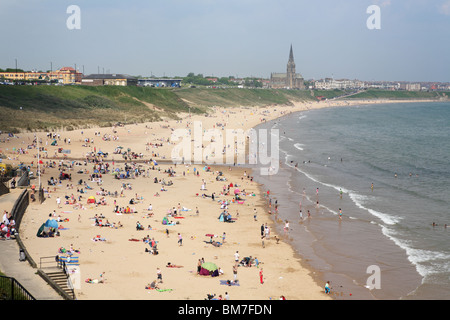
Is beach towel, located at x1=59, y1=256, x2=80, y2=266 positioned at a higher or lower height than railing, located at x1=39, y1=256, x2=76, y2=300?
lower

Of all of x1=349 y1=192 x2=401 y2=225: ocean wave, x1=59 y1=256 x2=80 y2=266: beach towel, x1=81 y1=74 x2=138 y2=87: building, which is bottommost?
x1=349 y1=192 x2=401 y2=225: ocean wave

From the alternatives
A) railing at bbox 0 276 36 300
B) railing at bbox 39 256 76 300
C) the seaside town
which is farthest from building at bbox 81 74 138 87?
railing at bbox 0 276 36 300

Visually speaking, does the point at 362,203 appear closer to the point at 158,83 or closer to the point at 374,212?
the point at 374,212

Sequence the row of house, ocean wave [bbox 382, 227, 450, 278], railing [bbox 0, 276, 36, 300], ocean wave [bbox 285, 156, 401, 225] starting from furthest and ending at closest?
the row of house, ocean wave [bbox 285, 156, 401, 225], ocean wave [bbox 382, 227, 450, 278], railing [bbox 0, 276, 36, 300]

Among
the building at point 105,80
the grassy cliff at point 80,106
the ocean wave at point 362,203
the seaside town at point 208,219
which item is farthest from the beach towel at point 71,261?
the building at point 105,80

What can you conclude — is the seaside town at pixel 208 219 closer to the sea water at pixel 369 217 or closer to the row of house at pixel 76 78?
the sea water at pixel 369 217

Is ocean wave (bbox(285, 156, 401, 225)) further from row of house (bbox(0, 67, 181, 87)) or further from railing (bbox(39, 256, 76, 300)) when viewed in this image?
row of house (bbox(0, 67, 181, 87))
